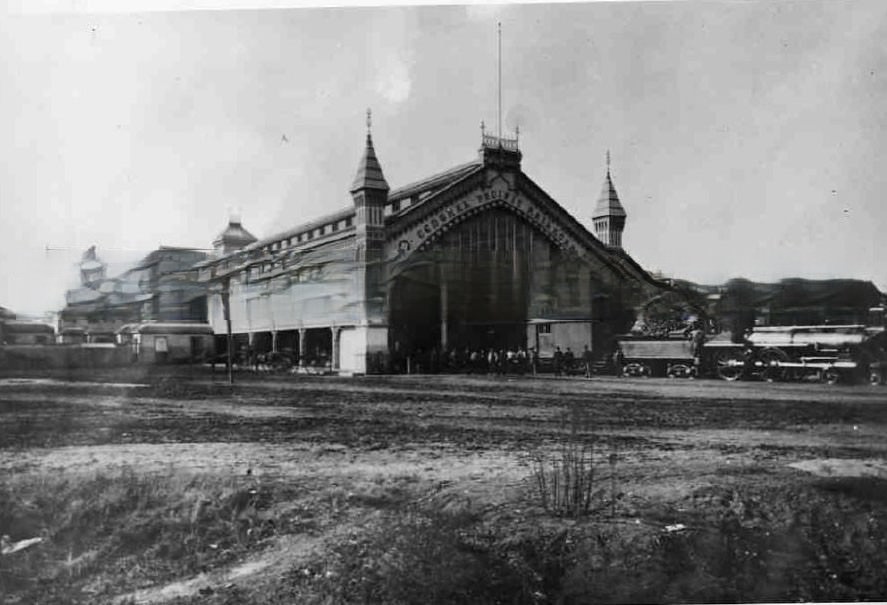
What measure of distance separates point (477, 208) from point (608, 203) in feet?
3.15

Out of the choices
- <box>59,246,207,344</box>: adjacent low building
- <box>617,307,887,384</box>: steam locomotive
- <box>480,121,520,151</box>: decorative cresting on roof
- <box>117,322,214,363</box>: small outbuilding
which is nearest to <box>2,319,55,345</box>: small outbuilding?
<box>59,246,207,344</box>: adjacent low building

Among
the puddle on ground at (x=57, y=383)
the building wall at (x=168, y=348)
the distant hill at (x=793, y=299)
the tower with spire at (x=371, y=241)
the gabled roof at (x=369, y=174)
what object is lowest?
the puddle on ground at (x=57, y=383)

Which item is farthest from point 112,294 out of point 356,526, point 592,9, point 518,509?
point 592,9

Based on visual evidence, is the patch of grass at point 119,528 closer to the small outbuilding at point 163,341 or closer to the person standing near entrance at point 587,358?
the small outbuilding at point 163,341

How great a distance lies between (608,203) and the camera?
432 centimetres

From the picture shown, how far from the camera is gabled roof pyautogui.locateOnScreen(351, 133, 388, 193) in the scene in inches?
156

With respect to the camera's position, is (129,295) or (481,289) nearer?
(129,295)

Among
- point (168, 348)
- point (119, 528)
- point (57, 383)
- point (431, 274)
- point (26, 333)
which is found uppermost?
point (431, 274)

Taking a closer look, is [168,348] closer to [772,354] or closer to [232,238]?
[232,238]

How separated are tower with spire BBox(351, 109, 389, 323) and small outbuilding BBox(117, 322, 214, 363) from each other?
3.87ft

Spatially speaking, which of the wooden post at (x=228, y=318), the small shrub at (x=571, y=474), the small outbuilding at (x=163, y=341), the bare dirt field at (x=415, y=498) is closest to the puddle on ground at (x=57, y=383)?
the bare dirt field at (x=415, y=498)

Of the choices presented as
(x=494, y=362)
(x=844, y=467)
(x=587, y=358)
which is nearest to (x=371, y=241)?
(x=494, y=362)

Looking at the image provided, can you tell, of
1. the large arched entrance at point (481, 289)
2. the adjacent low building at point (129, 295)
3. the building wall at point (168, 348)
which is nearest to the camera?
the adjacent low building at point (129, 295)

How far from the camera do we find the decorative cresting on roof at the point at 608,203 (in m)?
4.30
